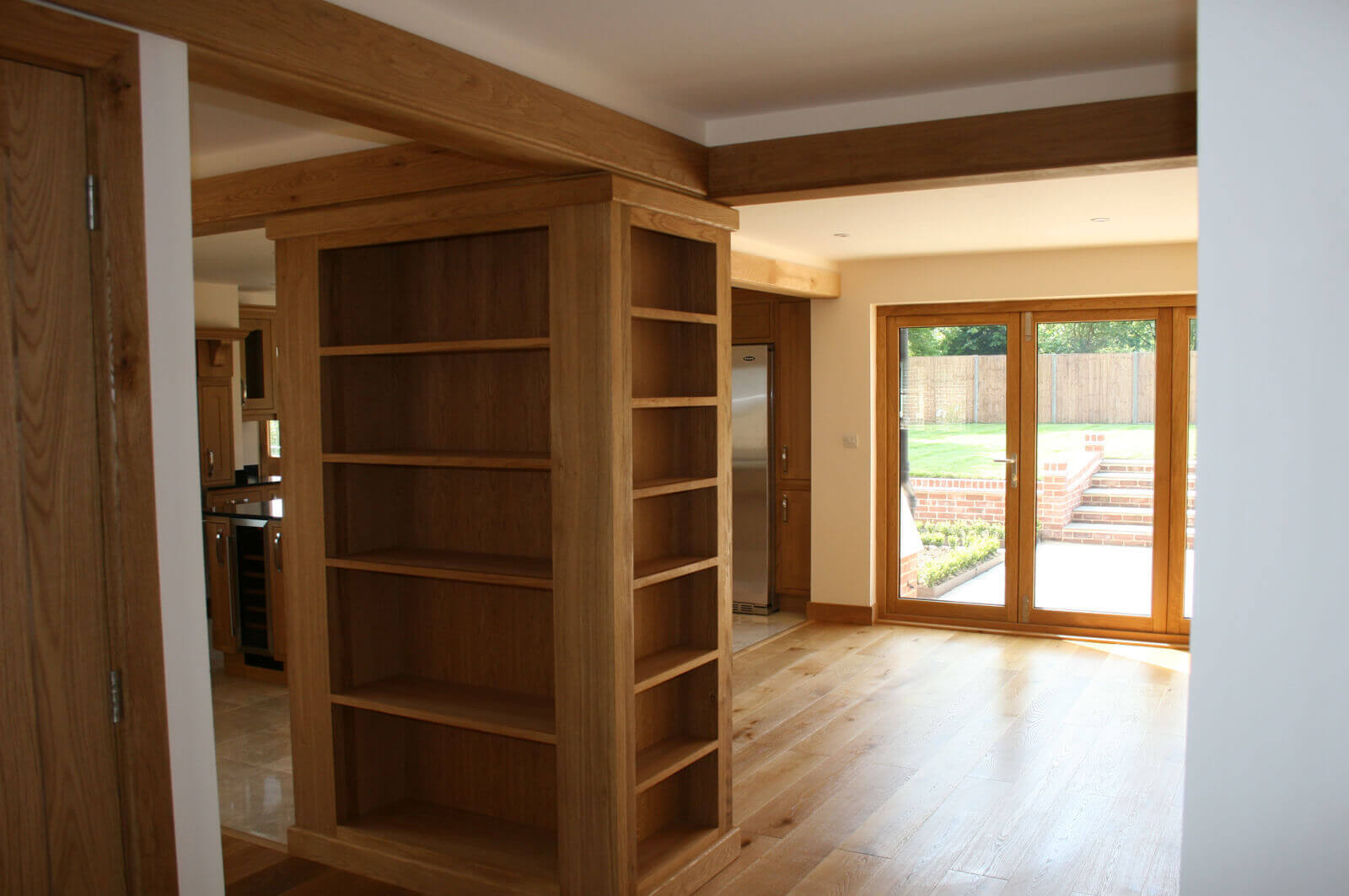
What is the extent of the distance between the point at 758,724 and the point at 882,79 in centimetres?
328

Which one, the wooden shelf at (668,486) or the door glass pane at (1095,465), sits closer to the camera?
the wooden shelf at (668,486)

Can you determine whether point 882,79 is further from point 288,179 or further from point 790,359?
point 790,359

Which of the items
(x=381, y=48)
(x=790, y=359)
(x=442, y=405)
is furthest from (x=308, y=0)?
(x=790, y=359)

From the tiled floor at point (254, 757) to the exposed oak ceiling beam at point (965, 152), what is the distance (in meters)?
2.90

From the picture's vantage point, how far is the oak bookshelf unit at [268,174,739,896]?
3.30 m

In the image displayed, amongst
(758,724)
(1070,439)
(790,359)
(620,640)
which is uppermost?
(790,359)

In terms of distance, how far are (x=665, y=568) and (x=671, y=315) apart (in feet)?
2.71

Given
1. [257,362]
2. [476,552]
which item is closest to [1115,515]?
[476,552]

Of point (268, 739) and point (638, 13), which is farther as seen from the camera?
point (268, 739)

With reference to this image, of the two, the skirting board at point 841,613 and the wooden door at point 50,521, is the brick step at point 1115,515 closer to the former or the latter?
the skirting board at point 841,613

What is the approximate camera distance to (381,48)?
7.57ft

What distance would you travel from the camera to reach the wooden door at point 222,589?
5930mm

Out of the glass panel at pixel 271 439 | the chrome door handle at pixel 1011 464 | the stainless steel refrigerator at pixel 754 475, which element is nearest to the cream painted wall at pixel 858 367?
the stainless steel refrigerator at pixel 754 475

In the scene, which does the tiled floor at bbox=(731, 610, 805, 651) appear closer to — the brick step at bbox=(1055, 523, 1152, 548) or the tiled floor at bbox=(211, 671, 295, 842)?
the brick step at bbox=(1055, 523, 1152, 548)
